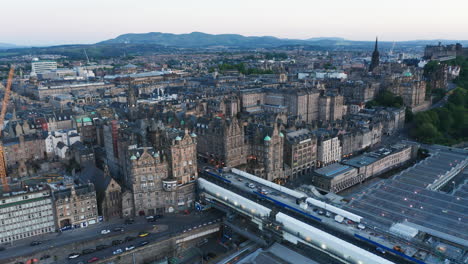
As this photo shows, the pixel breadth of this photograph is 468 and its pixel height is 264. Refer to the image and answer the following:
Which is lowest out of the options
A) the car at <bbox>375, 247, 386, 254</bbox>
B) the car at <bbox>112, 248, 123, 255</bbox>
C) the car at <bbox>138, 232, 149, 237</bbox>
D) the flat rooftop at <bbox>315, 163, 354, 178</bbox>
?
the car at <bbox>112, 248, 123, 255</bbox>

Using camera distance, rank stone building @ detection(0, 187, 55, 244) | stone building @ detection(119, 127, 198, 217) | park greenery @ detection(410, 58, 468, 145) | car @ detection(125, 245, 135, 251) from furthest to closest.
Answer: park greenery @ detection(410, 58, 468, 145)
stone building @ detection(119, 127, 198, 217)
stone building @ detection(0, 187, 55, 244)
car @ detection(125, 245, 135, 251)

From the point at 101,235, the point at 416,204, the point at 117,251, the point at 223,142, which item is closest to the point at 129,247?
the point at 117,251

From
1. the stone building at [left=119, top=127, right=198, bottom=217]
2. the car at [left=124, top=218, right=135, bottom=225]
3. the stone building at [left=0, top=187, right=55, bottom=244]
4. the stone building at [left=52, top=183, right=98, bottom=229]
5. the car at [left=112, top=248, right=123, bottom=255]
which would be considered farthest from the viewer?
the stone building at [left=119, top=127, right=198, bottom=217]

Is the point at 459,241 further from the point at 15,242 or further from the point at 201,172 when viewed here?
the point at 15,242

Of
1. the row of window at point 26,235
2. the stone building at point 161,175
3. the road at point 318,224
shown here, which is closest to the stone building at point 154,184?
the stone building at point 161,175

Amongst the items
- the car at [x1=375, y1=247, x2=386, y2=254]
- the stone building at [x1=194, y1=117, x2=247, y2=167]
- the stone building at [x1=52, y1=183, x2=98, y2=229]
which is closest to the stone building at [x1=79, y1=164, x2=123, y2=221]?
the stone building at [x1=52, y1=183, x2=98, y2=229]

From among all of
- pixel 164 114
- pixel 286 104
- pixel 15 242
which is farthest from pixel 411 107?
pixel 15 242

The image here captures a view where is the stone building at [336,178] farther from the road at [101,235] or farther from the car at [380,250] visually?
the car at [380,250]

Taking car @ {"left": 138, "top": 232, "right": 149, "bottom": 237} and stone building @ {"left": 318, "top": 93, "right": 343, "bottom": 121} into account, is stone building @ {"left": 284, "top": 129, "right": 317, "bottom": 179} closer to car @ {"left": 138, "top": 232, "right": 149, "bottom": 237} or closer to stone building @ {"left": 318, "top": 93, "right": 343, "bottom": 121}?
car @ {"left": 138, "top": 232, "right": 149, "bottom": 237}
